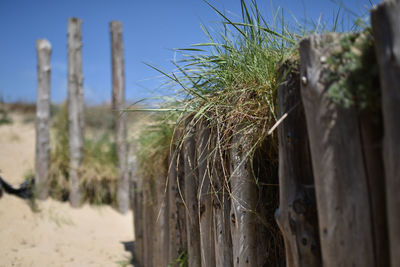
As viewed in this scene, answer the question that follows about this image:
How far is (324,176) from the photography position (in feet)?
3.40

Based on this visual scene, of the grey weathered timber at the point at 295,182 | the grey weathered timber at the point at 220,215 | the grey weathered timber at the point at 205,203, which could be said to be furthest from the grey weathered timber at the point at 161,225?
the grey weathered timber at the point at 295,182

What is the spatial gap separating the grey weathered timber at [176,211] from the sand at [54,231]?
65.7 inches

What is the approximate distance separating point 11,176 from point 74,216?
1.55 metres

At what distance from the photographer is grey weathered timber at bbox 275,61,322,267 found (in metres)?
1.16

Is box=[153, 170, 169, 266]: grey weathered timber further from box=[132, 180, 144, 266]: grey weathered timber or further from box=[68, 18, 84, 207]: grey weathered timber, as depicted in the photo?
box=[68, 18, 84, 207]: grey weathered timber

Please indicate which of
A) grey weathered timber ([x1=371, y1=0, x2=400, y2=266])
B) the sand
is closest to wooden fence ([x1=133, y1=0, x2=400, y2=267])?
grey weathered timber ([x1=371, y1=0, x2=400, y2=266])

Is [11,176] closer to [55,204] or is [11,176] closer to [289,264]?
[55,204]

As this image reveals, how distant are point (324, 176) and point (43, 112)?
621 cm

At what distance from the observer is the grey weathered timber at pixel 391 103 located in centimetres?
85

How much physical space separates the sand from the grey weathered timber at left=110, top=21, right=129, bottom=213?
1.21 ft

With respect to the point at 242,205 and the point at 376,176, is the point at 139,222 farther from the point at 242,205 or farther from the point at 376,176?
the point at 376,176

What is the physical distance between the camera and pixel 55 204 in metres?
5.99

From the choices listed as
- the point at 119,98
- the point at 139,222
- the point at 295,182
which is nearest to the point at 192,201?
the point at 295,182

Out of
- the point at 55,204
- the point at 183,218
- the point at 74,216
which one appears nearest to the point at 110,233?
the point at 74,216
